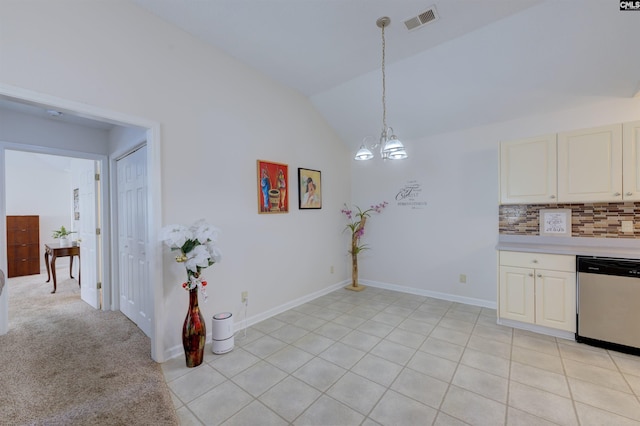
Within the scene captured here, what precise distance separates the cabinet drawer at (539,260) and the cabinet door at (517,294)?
66 mm

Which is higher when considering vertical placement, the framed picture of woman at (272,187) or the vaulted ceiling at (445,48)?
the vaulted ceiling at (445,48)

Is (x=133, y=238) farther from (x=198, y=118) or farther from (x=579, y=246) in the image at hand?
(x=579, y=246)

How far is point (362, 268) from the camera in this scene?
484 cm

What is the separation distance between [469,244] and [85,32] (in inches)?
184

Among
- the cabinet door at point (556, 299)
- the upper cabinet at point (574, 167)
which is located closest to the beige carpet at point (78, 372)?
the cabinet door at point (556, 299)

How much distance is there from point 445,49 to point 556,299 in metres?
2.88

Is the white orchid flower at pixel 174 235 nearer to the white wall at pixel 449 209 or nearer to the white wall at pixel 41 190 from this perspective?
the white wall at pixel 449 209

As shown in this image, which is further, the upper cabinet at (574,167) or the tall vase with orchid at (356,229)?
the tall vase with orchid at (356,229)

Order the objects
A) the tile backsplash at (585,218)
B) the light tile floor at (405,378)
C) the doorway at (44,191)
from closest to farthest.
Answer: the light tile floor at (405,378) < the tile backsplash at (585,218) < the doorway at (44,191)

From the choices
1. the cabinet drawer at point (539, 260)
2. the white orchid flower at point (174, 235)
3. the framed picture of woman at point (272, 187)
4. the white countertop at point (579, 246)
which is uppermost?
the framed picture of woman at point (272, 187)

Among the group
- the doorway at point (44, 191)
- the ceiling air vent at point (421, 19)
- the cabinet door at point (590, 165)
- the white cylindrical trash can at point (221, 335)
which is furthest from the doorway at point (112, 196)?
the cabinet door at point (590, 165)

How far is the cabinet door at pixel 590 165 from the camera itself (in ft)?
8.65

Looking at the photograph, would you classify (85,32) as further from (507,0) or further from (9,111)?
(507,0)

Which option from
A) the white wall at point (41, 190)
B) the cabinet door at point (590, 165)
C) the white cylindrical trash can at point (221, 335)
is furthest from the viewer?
the white wall at point (41, 190)
